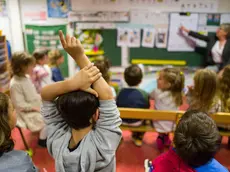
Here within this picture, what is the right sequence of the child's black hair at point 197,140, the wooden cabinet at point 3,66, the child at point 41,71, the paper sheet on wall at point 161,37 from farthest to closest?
the paper sheet on wall at point 161,37 → the wooden cabinet at point 3,66 → the child at point 41,71 → the child's black hair at point 197,140

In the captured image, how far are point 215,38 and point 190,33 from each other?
386mm

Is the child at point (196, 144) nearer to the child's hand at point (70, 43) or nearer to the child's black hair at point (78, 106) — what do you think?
the child's black hair at point (78, 106)

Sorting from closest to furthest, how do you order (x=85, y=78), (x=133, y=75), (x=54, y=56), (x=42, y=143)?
(x=85, y=78) → (x=133, y=75) → (x=42, y=143) → (x=54, y=56)

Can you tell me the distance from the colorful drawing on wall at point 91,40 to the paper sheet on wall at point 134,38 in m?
0.48

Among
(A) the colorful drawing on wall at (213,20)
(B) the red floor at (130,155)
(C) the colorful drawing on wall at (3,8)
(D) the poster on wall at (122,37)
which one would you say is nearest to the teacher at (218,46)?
(A) the colorful drawing on wall at (213,20)

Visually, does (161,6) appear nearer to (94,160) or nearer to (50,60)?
(50,60)

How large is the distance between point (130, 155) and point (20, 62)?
1484mm

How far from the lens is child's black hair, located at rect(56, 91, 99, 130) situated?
0.91 meters

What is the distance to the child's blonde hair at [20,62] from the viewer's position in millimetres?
2227

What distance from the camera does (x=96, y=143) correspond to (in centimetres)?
96

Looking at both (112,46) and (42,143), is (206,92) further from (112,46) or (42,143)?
(112,46)

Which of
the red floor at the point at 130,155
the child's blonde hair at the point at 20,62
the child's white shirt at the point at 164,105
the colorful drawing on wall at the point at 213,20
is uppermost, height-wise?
the colorful drawing on wall at the point at 213,20

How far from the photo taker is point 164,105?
2.31 meters

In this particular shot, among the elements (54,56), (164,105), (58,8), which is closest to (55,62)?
(54,56)
